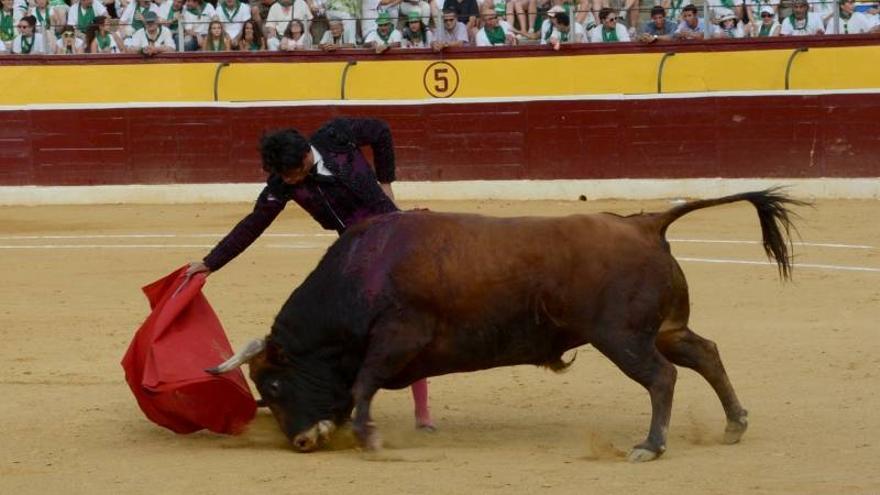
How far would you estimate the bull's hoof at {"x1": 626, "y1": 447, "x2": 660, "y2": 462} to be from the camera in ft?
18.1

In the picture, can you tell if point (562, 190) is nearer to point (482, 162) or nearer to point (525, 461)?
point (482, 162)

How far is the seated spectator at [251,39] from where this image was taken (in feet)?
50.8

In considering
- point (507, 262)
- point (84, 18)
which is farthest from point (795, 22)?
point (507, 262)

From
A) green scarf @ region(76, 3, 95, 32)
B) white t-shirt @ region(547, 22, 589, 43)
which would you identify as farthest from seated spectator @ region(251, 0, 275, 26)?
white t-shirt @ region(547, 22, 589, 43)

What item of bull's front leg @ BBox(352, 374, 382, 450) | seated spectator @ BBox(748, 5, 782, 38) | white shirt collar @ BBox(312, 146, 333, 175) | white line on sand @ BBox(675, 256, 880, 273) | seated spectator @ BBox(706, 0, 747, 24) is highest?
white shirt collar @ BBox(312, 146, 333, 175)

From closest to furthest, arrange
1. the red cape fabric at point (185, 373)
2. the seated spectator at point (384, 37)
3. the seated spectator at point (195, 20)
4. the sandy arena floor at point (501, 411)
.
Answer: the sandy arena floor at point (501, 411) < the red cape fabric at point (185, 373) < the seated spectator at point (384, 37) < the seated spectator at point (195, 20)

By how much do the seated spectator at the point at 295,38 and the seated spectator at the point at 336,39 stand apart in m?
0.16

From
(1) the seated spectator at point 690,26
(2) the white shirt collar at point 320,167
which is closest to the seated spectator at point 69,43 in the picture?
(1) the seated spectator at point 690,26

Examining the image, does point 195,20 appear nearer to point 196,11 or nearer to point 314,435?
point 196,11

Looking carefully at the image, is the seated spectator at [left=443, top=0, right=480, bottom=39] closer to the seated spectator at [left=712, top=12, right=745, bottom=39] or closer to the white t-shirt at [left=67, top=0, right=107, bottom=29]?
the seated spectator at [left=712, top=12, right=745, bottom=39]

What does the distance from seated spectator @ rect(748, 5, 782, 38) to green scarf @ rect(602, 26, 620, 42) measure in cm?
112

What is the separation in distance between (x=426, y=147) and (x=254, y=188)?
1.60m

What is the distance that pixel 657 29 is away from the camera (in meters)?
14.5

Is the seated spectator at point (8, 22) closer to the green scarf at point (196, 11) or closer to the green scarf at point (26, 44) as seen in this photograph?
the green scarf at point (26, 44)
